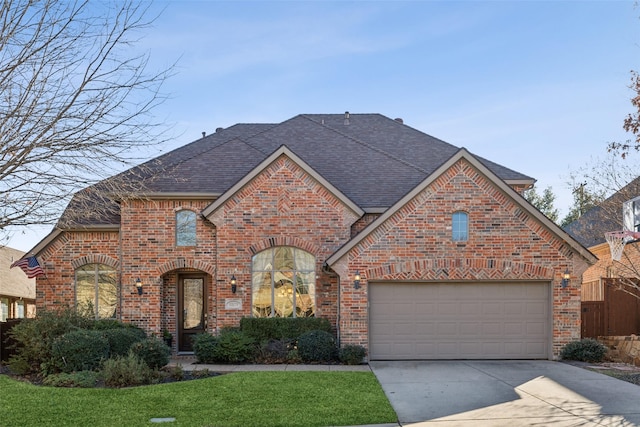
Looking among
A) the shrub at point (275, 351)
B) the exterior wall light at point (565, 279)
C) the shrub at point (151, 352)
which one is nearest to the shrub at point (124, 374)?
the shrub at point (151, 352)

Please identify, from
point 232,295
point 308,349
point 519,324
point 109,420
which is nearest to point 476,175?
point 519,324

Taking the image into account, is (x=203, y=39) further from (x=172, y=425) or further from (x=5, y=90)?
(x=172, y=425)

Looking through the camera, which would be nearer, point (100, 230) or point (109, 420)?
point (109, 420)

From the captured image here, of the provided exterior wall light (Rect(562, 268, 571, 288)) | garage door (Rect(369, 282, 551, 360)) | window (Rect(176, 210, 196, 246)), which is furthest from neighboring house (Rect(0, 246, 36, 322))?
exterior wall light (Rect(562, 268, 571, 288))

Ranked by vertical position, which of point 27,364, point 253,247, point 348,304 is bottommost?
point 27,364

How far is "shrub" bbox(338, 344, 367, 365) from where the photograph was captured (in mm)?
15008

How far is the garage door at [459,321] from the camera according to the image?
15.8 m

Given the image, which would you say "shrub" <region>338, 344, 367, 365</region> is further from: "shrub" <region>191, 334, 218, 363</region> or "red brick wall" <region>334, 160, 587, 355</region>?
"shrub" <region>191, 334, 218, 363</region>

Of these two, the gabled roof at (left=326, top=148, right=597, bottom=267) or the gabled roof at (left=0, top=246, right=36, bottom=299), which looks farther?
the gabled roof at (left=0, top=246, right=36, bottom=299)

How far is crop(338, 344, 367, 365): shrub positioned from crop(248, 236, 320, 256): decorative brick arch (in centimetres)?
325

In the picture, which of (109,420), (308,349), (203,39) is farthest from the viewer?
(308,349)

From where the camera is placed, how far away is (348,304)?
51.6 ft

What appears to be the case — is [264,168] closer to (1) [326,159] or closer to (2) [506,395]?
(1) [326,159]

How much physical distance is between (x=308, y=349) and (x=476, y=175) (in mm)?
6379
